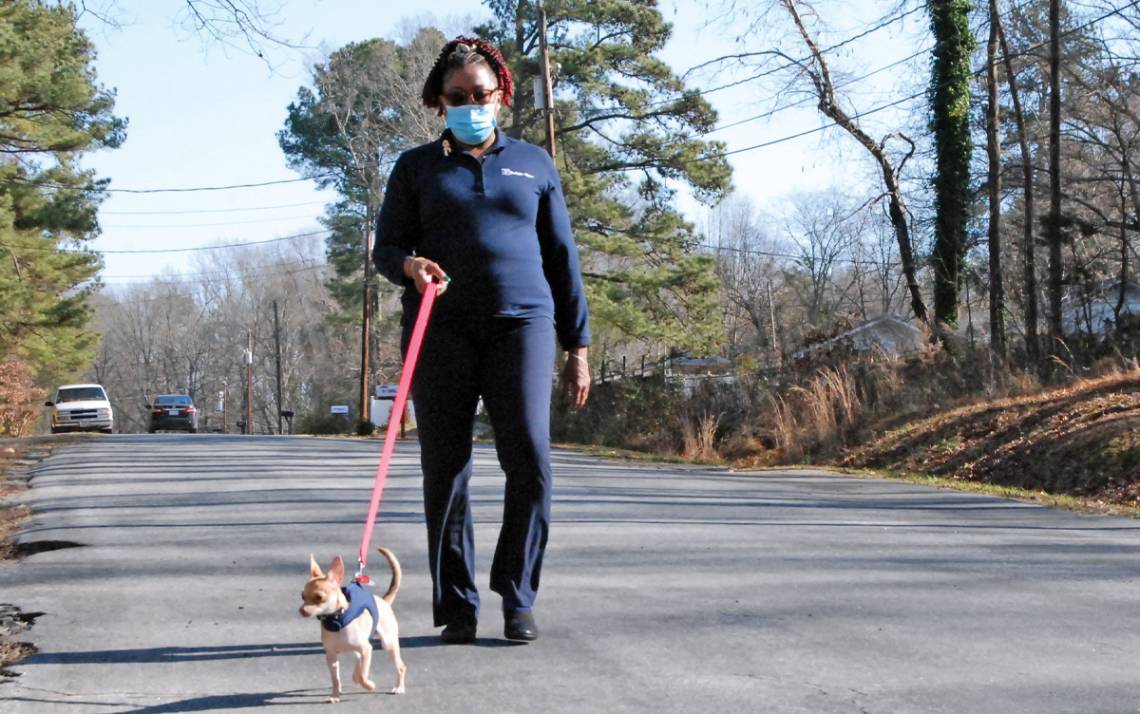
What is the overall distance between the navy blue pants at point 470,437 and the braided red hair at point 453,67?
2.75ft

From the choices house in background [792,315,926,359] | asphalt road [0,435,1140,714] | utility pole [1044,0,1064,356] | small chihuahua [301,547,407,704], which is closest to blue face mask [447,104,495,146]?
small chihuahua [301,547,407,704]

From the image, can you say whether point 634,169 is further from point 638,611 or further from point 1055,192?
point 638,611

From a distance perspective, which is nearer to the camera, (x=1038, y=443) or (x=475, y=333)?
(x=475, y=333)

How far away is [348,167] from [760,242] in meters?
27.6

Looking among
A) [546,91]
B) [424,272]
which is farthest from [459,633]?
[546,91]

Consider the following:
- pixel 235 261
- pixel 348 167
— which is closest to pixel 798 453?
pixel 348 167

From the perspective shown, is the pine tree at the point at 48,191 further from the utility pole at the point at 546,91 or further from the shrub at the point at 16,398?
the utility pole at the point at 546,91

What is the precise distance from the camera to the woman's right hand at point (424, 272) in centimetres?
417

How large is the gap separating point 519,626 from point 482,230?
1327mm

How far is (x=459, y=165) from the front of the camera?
443 cm

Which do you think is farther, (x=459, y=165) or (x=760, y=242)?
(x=760, y=242)

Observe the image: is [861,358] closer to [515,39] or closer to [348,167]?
[515,39]

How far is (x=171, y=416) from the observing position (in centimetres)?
5212

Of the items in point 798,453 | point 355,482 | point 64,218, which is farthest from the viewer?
point 64,218
